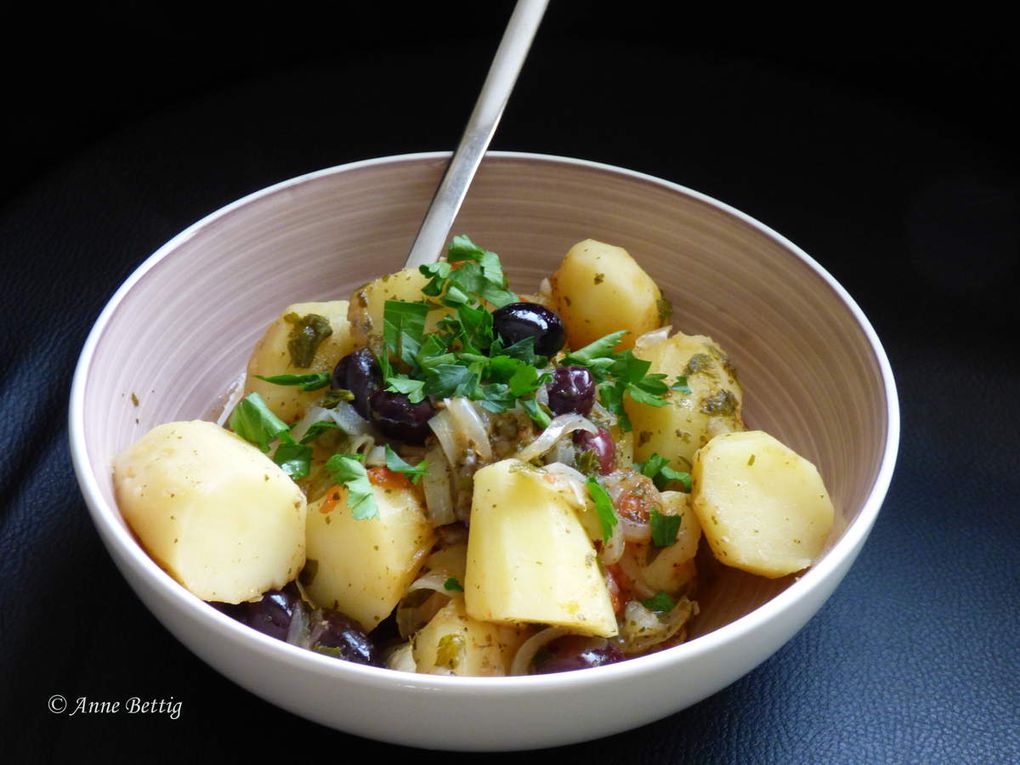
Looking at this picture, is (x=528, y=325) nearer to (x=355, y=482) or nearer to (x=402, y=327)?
(x=402, y=327)

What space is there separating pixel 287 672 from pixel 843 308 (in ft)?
2.90

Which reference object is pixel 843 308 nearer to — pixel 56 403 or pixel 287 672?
pixel 287 672

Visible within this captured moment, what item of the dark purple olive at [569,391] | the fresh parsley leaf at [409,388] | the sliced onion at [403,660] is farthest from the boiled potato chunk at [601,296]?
the sliced onion at [403,660]

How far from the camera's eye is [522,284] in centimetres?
A: 188

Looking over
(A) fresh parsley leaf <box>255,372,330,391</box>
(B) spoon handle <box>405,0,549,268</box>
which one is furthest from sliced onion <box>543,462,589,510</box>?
(B) spoon handle <box>405,0,549,268</box>

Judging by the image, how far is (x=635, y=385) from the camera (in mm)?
1447

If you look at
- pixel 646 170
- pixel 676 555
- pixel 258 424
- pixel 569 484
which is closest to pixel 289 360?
pixel 258 424

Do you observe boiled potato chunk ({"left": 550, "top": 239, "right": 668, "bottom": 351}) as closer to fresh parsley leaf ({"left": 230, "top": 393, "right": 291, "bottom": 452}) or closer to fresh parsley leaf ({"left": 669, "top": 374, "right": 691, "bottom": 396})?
fresh parsley leaf ({"left": 669, "top": 374, "right": 691, "bottom": 396})

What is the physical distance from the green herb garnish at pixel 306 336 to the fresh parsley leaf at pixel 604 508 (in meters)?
0.46

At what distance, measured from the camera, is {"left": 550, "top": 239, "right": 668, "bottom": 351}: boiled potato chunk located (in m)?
1.60

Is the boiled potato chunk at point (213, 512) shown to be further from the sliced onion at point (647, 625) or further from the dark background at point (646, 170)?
the sliced onion at point (647, 625)

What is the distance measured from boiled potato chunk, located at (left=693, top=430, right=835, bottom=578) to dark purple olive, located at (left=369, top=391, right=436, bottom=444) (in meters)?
0.33

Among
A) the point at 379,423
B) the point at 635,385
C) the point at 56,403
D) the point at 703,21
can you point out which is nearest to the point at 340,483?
the point at 379,423

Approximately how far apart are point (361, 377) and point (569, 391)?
26 cm
